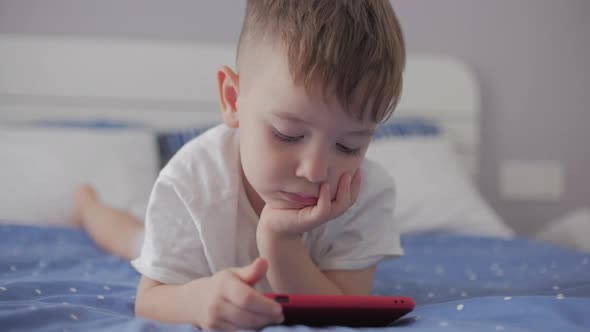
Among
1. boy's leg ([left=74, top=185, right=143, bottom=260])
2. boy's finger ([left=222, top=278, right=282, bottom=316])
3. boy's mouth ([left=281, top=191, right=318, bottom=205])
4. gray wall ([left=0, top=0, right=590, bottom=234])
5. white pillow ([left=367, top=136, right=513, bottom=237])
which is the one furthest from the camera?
gray wall ([left=0, top=0, right=590, bottom=234])

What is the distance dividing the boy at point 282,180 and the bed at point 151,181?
0.07 m

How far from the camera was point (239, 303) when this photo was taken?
27.6 inches

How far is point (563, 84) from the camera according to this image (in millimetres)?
2449

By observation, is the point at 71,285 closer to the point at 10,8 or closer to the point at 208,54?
the point at 208,54

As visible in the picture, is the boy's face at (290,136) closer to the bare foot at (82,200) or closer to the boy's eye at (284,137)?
the boy's eye at (284,137)

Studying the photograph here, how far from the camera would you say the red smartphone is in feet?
2.29

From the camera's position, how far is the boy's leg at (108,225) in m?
1.43

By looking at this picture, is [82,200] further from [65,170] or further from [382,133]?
[382,133]

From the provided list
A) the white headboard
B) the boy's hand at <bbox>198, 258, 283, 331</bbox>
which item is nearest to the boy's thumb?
the boy's hand at <bbox>198, 258, 283, 331</bbox>

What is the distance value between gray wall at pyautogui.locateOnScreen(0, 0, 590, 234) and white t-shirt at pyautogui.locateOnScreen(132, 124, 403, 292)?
1.48m

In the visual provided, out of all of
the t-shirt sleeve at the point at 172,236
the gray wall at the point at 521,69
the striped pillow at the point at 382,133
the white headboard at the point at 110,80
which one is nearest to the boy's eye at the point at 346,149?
the t-shirt sleeve at the point at 172,236

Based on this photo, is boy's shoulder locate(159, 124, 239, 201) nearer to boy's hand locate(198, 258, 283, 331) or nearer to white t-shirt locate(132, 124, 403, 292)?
white t-shirt locate(132, 124, 403, 292)

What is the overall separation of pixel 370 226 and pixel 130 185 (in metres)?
1.03

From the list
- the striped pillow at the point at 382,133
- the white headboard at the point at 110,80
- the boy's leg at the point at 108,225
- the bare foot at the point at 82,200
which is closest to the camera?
the boy's leg at the point at 108,225
